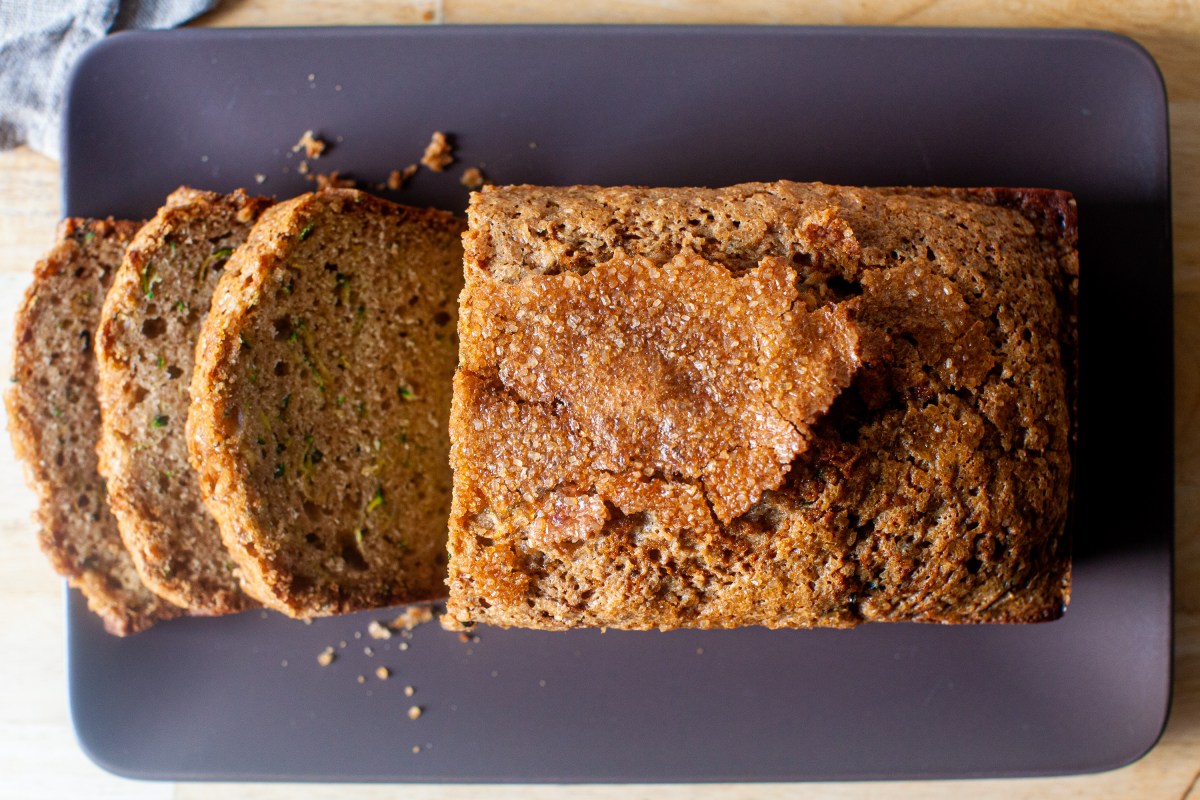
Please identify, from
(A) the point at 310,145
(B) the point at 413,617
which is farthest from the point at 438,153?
(B) the point at 413,617

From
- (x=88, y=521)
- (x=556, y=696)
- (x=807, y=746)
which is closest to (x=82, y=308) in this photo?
(x=88, y=521)

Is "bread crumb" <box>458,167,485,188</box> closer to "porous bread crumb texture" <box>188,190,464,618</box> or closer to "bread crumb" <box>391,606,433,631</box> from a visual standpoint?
"porous bread crumb texture" <box>188,190,464,618</box>

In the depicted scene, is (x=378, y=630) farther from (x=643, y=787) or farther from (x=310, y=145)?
(x=310, y=145)

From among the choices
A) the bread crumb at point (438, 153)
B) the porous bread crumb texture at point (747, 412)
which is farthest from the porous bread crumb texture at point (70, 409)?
the porous bread crumb texture at point (747, 412)

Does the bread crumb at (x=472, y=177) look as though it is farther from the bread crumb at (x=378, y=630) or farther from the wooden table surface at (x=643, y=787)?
the bread crumb at (x=378, y=630)

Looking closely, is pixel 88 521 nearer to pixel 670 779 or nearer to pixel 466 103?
pixel 466 103

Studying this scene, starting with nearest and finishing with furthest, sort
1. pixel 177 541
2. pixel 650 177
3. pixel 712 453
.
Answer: pixel 712 453 < pixel 177 541 < pixel 650 177
